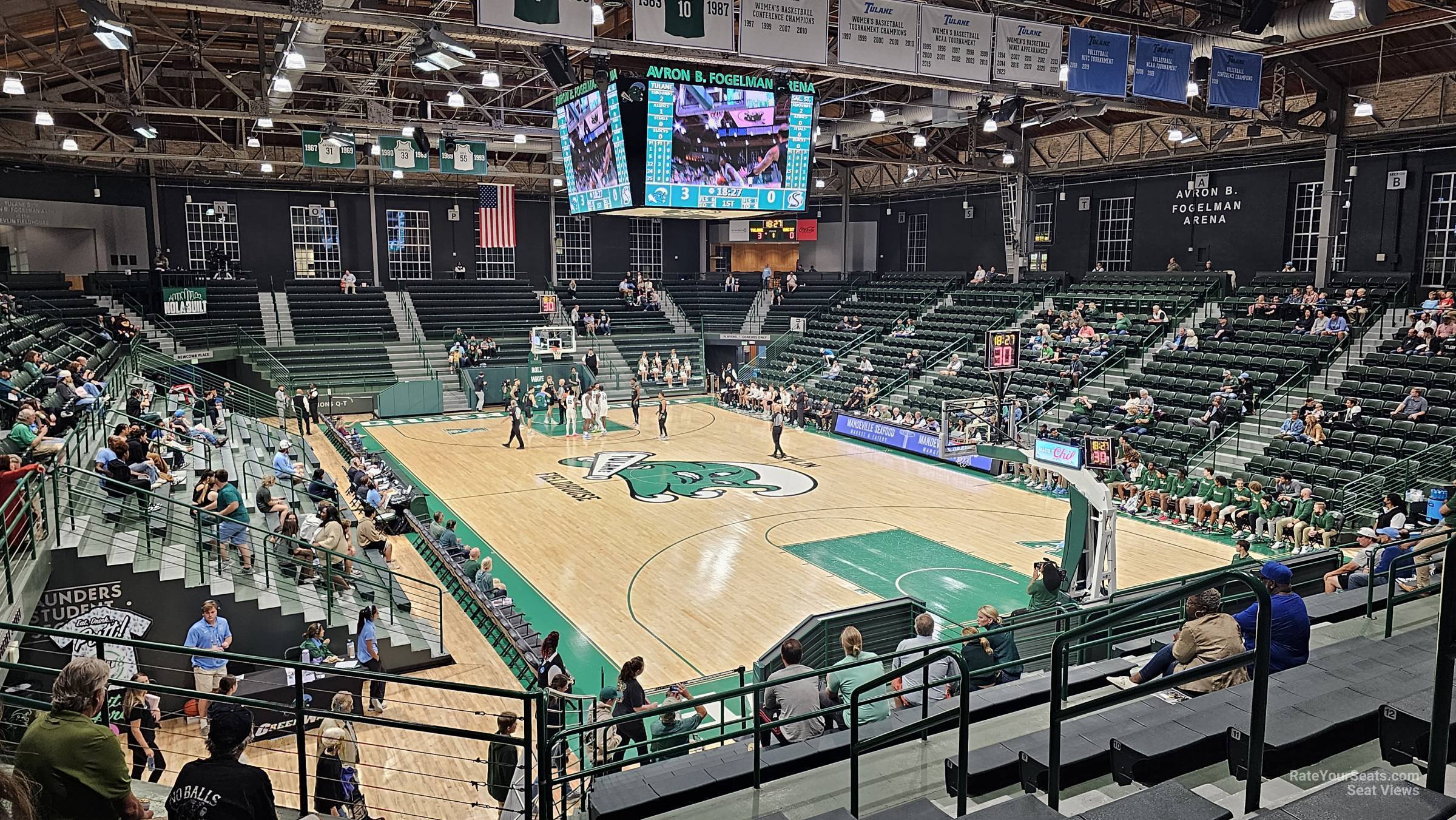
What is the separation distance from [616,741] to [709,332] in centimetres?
3259

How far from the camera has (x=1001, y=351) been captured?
18.9 metres

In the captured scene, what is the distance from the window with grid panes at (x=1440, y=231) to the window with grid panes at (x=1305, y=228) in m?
2.53

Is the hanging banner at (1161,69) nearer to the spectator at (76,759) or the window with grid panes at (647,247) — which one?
the spectator at (76,759)

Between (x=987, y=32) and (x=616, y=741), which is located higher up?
(x=987, y=32)

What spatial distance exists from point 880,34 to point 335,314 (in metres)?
27.6

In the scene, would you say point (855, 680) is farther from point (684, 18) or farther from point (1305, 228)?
point (1305, 228)

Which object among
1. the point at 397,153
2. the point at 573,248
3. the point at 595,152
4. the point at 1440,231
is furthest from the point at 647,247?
the point at 1440,231

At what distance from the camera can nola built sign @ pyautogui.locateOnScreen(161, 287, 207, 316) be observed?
99.5ft

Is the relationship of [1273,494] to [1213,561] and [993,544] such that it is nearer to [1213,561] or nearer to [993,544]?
[1213,561]

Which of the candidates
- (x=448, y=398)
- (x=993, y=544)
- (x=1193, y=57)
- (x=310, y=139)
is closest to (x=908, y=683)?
(x=993, y=544)

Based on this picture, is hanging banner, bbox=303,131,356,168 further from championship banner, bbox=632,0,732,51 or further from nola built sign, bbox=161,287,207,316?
championship banner, bbox=632,0,732,51

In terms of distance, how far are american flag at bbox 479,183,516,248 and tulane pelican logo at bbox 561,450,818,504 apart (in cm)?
1327

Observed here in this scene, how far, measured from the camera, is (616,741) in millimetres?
8000

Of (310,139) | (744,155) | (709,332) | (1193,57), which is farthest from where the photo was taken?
(709,332)
